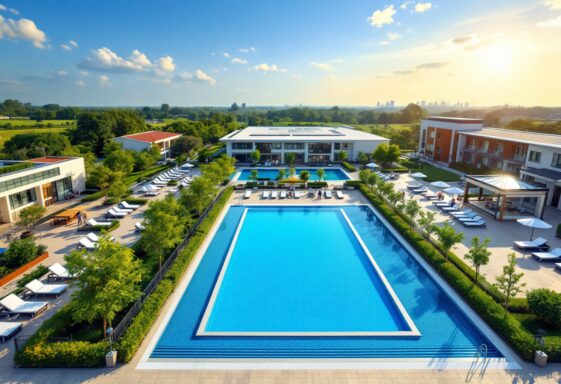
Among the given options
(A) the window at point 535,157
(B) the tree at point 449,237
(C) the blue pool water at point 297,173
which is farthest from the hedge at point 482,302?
(C) the blue pool water at point 297,173

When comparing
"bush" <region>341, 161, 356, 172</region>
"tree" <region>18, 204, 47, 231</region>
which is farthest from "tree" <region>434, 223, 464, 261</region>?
"bush" <region>341, 161, 356, 172</region>

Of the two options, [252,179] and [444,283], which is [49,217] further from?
[444,283]

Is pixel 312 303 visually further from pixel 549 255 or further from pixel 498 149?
pixel 498 149

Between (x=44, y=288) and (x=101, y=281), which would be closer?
(x=101, y=281)

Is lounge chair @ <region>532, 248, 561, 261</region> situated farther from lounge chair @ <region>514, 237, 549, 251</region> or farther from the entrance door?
the entrance door

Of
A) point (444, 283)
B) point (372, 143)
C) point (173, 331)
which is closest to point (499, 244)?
point (444, 283)

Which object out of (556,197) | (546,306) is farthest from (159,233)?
(556,197)
